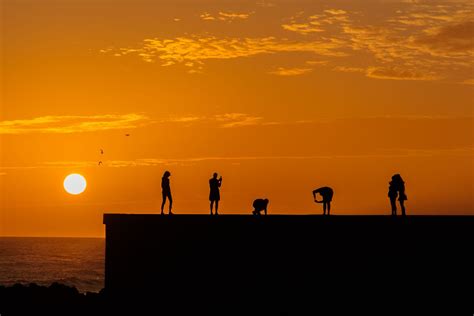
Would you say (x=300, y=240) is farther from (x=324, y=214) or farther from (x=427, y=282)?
(x=427, y=282)

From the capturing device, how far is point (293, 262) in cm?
2348

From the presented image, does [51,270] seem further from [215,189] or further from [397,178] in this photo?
[397,178]

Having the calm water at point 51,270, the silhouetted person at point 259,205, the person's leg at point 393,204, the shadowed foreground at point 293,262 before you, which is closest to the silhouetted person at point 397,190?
the person's leg at point 393,204

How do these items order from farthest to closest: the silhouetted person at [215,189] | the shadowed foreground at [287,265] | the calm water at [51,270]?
the calm water at [51,270] → the silhouetted person at [215,189] → the shadowed foreground at [287,265]

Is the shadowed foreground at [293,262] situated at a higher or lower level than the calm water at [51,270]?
higher

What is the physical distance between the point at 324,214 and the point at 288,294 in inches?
98.2

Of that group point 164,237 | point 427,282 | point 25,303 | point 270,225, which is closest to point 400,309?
point 427,282

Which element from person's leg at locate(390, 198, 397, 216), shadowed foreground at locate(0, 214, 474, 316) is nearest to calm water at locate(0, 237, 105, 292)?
shadowed foreground at locate(0, 214, 474, 316)

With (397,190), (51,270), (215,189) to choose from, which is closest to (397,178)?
(397,190)

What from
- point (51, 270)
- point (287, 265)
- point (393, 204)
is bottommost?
point (51, 270)

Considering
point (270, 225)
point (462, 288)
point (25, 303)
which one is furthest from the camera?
point (25, 303)

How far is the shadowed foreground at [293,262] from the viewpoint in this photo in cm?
2241

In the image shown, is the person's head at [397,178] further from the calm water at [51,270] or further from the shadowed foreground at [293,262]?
the calm water at [51,270]

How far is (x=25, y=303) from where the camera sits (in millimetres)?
30016
